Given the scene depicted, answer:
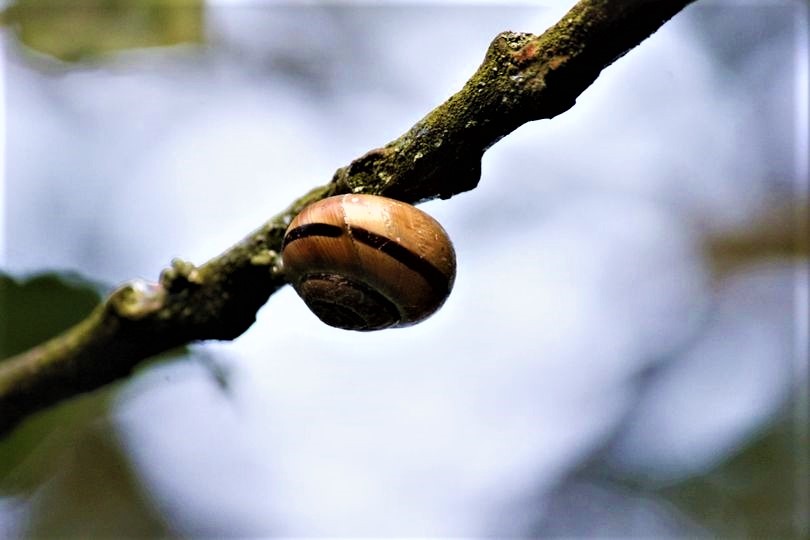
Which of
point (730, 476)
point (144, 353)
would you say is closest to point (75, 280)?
point (144, 353)

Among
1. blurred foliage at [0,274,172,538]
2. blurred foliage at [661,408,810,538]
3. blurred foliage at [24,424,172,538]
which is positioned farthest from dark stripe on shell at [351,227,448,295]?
blurred foliage at [661,408,810,538]

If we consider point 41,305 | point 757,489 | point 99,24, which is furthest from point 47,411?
point 757,489

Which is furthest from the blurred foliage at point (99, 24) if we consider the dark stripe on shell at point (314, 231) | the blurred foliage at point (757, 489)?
the blurred foliage at point (757, 489)

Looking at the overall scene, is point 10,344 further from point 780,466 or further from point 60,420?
point 780,466

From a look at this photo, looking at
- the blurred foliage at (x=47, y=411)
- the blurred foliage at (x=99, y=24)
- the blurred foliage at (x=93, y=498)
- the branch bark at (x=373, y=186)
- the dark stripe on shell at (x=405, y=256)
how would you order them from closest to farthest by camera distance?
the branch bark at (x=373, y=186)
the dark stripe on shell at (x=405, y=256)
the blurred foliage at (x=47, y=411)
the blurred foliage at (x=99, y=24)
the blurred foliage at (x=93, y=498)

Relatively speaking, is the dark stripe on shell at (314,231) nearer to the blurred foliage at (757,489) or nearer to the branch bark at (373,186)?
the branch bark at (373,186)

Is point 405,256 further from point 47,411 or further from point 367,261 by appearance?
point 47,411
